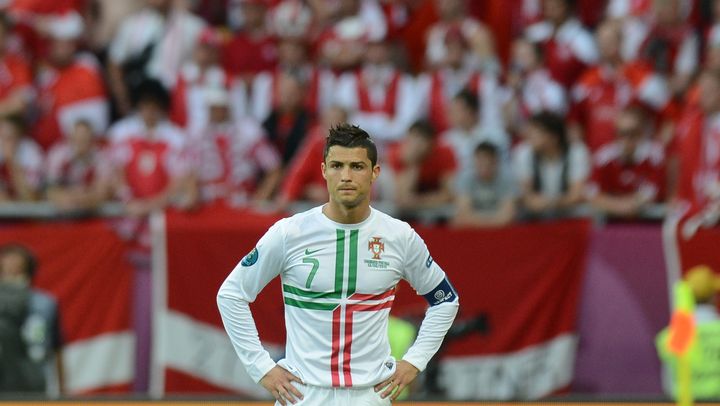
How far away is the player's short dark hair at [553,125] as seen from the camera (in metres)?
10.6

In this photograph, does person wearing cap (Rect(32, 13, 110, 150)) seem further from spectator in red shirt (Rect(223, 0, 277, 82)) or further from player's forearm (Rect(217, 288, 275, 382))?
player's forearm (Rect(217, 288, 275, 382))

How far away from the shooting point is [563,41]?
1238cm

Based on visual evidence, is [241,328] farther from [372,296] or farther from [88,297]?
[88,297]

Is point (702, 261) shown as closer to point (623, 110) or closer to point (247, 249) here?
point (623, 110)

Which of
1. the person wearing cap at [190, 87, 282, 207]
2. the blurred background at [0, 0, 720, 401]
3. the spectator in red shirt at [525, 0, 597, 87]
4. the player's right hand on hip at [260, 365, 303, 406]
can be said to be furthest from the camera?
the spectator in red shirt at [525, 0, 597, 87]

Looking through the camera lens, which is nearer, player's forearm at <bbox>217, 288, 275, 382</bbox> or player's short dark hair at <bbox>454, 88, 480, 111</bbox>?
player's forearm at <bbox>217, 288, 275, 382</bbox>

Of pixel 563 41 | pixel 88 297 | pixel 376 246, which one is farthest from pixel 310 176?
pixel 376 246

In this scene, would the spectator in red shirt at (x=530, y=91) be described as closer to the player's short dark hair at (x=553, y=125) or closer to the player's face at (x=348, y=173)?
the player's short dark hair at (x=553, y=125)

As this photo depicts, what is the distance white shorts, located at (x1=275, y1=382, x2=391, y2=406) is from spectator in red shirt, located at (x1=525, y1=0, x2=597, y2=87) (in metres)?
6.78

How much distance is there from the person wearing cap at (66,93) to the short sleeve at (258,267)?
6.23 meters

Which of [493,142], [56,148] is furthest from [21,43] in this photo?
[493,142]

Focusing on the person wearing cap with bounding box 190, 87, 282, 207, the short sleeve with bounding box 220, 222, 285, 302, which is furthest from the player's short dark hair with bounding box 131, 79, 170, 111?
the short sleeve with bounding box 220, 222, 285, 302

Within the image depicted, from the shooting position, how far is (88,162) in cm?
1148

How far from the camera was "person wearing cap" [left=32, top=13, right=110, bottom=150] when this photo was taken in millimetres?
12055
